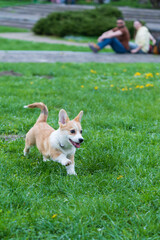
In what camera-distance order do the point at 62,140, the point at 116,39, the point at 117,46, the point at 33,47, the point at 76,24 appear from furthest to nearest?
the point at 76,24
the point at 33,47
the point at 117,46
the point at 116,39
the point at 62,140

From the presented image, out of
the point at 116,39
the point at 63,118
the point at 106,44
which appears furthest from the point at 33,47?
the point at 63,118

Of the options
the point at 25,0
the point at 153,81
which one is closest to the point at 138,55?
the point at 153,81

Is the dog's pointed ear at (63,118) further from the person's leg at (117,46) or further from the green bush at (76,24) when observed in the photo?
the green bush at (76,24)

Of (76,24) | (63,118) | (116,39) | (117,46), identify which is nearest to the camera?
(63,118)

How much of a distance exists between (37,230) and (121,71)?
7509 mm

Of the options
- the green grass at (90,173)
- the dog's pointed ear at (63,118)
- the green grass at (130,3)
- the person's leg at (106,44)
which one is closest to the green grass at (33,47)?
the person's leg at (106,44)

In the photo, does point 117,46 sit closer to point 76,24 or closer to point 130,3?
point 76,24

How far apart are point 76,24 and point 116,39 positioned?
6.88 m

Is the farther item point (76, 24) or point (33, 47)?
point (76, 24)

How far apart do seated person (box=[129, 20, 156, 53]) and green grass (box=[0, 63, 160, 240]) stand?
6.40 metres

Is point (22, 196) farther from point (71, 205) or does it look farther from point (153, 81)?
point (153, 81)

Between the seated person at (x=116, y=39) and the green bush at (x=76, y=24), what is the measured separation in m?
5.86

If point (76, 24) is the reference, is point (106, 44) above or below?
above

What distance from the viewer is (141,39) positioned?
45.1 ft
